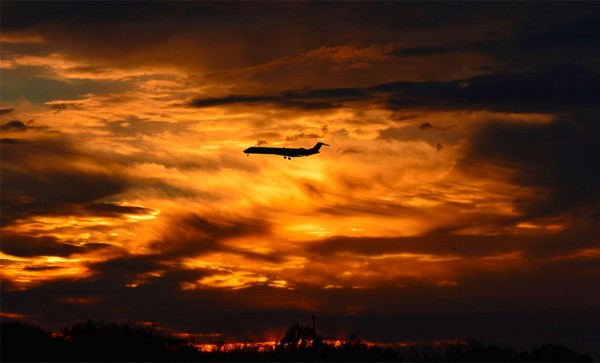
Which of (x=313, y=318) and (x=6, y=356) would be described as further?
(x=6, y=356)

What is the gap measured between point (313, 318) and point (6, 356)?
66.8 meters

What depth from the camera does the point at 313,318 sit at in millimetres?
185250

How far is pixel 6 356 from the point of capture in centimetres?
19812
